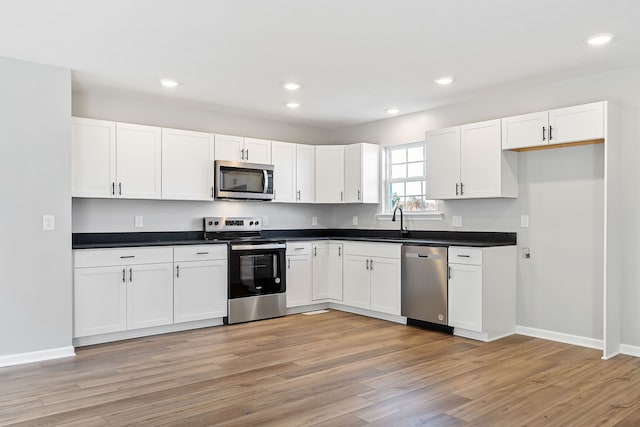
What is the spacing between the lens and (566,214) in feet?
14.5

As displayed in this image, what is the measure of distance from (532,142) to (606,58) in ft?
2.83

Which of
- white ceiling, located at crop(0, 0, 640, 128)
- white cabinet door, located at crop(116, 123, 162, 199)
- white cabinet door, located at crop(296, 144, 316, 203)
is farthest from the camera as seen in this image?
white cabinet door, located at crop(296, 144, 316, 203)

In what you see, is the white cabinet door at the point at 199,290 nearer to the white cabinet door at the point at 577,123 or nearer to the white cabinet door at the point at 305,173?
the white cabinet door at the point at 305,173

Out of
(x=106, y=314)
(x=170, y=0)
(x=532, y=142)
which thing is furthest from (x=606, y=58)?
(x=106, y=314)

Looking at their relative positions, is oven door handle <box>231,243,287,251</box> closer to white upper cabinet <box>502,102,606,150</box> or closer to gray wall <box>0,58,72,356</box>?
gray wall <box>0,58,72,356</box>

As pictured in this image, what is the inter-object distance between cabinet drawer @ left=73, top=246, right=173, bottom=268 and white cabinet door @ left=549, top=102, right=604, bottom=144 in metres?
3.66

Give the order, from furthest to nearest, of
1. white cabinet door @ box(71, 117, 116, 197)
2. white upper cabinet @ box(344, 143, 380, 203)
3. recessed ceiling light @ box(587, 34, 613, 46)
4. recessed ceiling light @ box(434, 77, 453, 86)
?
white upper cabinet @ box(344, 143, 380, 203) < white cabinet door @ box(71, 117, 116, 197) < recessed ceiling light @ box(434, 77, 453, 86) < recessed ceiling light @ box(587, 34, 613, 46)

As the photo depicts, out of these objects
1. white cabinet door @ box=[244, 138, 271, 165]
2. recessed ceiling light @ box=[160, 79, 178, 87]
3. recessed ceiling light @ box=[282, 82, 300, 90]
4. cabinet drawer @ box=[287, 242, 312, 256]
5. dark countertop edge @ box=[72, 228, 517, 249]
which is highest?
recessed ceiling light @ box=[282, 82, 300, 90]

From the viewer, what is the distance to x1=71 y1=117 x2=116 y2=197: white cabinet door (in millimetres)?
4477

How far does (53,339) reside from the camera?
397 cm

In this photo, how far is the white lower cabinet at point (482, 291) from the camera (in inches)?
175

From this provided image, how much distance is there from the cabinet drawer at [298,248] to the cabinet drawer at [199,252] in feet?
2.77

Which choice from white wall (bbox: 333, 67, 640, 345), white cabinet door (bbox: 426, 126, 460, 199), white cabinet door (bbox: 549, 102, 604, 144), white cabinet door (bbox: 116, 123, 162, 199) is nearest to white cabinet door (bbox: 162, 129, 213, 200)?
white cabinet door (bbox: 116, 123, 162, 199)

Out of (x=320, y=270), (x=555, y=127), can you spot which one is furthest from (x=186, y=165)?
(x=555, y=127)
